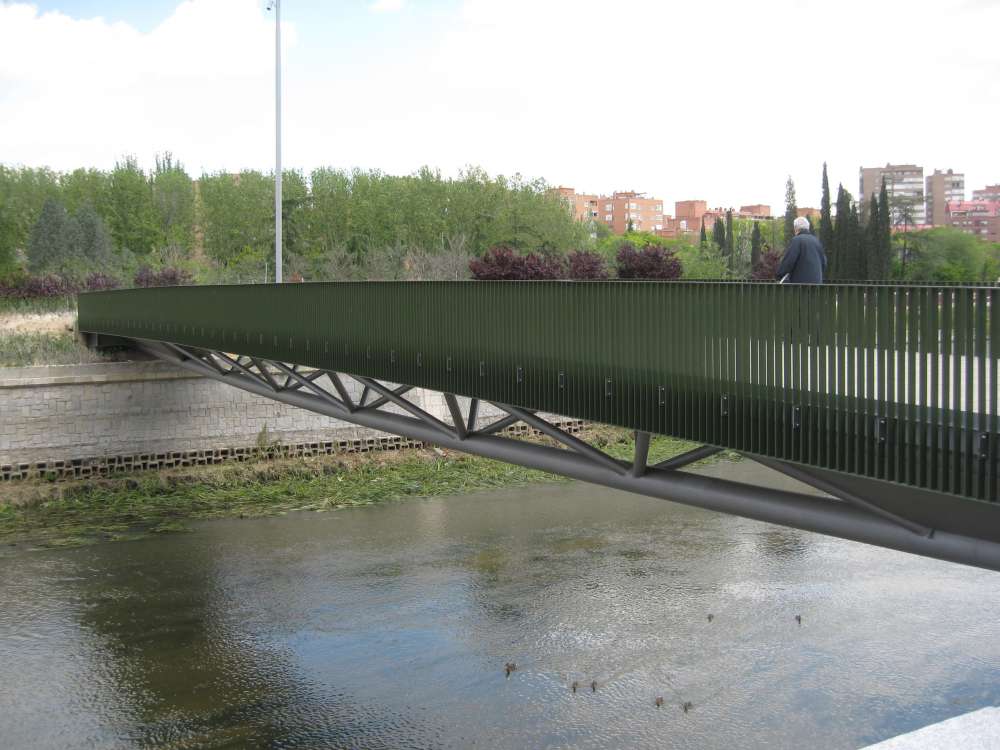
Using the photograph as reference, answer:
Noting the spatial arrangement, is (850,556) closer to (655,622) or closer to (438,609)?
(655,622)

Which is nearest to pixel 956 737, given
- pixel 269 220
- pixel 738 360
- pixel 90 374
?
pixel 738 360

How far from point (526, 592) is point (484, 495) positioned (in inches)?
266

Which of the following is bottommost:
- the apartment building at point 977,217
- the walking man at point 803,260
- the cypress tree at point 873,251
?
the walking man at point 803,260

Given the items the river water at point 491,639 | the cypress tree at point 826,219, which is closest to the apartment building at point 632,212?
the cypress tree at point 826,219

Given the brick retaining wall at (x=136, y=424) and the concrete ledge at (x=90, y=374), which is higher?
the concrete ledge at (x=90, y=374)

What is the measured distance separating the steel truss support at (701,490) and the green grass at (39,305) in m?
22.6

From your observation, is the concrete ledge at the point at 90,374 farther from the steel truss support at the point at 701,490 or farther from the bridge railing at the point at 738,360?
the steel truss support at the point at 701,490

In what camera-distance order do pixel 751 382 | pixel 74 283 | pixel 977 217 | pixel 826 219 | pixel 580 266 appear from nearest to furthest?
1. pixel 751 382
2. pixel 580 266
3. pixel 74 283
4. pixel 826 219
5. pixel 977 217

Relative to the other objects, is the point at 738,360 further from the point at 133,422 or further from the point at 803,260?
the point at 133,422

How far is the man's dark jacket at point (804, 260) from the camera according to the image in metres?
10.5

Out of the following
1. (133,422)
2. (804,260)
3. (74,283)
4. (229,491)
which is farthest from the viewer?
(74,283)

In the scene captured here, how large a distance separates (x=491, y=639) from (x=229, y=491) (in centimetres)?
1071

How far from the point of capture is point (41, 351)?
83.8 ft

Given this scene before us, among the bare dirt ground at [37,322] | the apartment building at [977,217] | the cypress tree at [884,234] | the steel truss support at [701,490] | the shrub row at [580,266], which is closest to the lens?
the steel truss support at [701,490]
